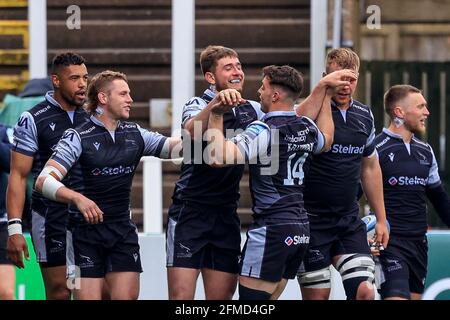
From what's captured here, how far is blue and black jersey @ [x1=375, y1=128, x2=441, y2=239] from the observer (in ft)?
35.5

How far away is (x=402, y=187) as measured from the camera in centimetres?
1084

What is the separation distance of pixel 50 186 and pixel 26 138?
78 centimetres

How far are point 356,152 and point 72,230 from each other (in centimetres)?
199

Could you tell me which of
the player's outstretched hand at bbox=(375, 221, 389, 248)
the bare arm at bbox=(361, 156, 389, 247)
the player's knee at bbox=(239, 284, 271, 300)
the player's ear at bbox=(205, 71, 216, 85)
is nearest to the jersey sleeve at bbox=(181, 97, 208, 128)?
the player's ear at bbox=(205, 71, 216, 85)

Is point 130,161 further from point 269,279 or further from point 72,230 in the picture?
point 269,279

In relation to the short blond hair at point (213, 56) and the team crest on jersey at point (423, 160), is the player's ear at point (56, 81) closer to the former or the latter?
the short blond hair at point (213, 56)

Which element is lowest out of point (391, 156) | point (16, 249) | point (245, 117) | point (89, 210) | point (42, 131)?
point (16, 249)

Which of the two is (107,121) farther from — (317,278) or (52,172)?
(317,278)

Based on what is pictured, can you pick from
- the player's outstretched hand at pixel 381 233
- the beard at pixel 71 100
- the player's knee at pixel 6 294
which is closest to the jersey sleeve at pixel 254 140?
the player's outstretched hand at pixel 381 233

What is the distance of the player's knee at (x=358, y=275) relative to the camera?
32.8 ft

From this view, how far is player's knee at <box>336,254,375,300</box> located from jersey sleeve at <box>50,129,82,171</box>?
6.32ft

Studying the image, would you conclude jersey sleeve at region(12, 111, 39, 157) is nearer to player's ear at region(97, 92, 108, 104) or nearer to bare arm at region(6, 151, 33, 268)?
bare arm at region(6, 151, 33, 268)

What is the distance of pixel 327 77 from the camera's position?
983 cm

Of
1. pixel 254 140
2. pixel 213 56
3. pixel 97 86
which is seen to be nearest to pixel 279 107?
pixel 254 140
